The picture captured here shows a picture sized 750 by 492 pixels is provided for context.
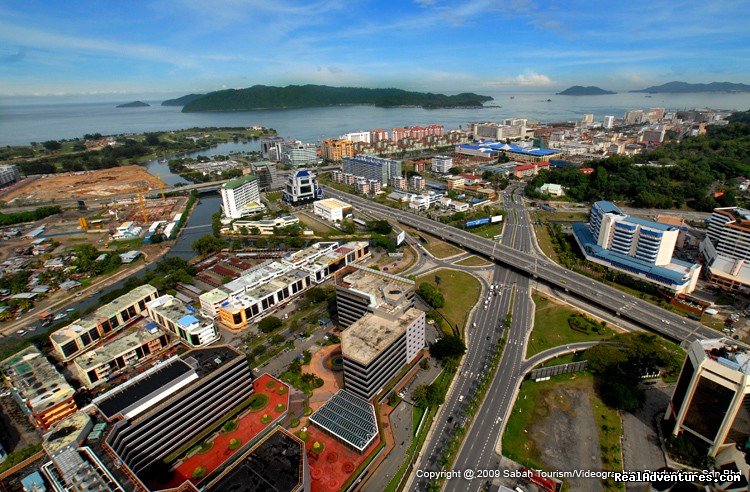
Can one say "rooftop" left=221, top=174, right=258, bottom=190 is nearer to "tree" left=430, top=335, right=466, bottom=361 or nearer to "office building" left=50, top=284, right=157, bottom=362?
"office building" left=50, top=284, right=157, bottom=362

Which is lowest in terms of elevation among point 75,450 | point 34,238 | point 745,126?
point 34,238

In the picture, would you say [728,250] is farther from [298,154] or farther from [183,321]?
[298,154]

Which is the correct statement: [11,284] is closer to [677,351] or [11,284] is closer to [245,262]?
[245,262]

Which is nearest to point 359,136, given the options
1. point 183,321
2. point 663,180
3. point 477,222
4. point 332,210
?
point 332,210

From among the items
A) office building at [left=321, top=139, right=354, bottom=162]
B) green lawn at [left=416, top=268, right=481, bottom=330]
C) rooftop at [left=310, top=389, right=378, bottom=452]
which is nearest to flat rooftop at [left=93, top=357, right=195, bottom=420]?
rooftop at [left=310, top=389, right=378, bottom=452]

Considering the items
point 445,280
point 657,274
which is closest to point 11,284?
point 445,280
